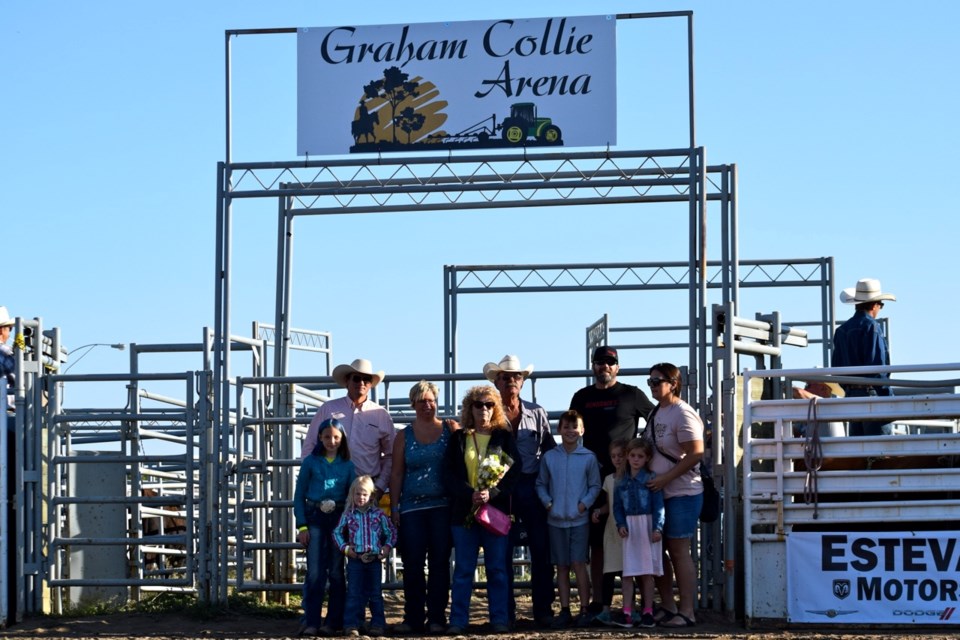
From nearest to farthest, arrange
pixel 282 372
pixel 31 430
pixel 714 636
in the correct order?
pixel 714 636
pixel 31 430
pixel 282 372

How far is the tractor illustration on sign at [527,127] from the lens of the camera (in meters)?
13.4

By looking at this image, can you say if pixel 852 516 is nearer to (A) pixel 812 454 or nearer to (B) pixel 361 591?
(A) pixel 812 454

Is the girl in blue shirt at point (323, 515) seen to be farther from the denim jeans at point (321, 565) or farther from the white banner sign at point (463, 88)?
the white banner sign at point (463, 88)

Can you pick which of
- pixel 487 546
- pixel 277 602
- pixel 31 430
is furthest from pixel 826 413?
pixel 31 430

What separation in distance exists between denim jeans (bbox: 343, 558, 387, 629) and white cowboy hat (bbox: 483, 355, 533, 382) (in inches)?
64.3

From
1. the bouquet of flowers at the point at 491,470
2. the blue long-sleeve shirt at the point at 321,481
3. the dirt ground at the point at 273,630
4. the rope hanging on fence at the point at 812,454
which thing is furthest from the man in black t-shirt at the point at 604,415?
the blue long-sleeve shirt at the point at 321,481

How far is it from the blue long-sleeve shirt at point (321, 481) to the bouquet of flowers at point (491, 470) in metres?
0.93

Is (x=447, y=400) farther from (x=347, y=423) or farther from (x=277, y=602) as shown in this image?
(x=347, y=423)

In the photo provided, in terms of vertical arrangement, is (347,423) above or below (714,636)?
above

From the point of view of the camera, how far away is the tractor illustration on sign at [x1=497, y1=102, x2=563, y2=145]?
1338 cm

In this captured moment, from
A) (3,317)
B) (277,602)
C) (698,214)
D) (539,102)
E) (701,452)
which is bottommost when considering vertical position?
(277,602)

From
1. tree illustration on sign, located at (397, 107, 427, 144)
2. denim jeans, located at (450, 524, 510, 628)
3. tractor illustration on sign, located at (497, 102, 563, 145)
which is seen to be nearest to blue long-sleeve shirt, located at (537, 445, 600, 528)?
denim jeans, located at (450, 524, 510, 628)

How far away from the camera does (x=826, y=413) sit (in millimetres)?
11164

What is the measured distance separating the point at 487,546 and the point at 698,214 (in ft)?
12.1
